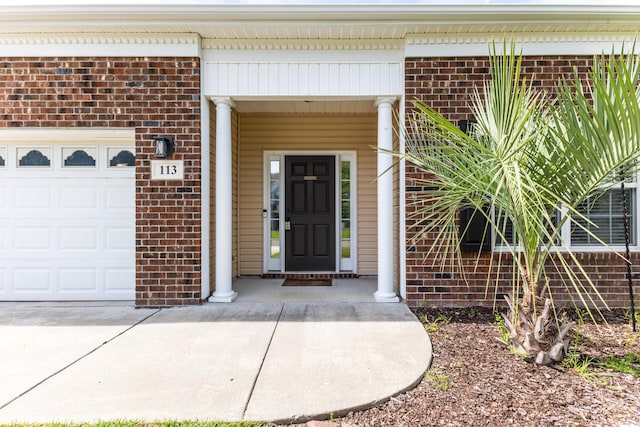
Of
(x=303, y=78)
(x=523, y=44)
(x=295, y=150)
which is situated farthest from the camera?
(x=295, y=150)

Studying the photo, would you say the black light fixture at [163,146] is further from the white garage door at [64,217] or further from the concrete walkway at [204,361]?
the concrete walkway at [204,361]

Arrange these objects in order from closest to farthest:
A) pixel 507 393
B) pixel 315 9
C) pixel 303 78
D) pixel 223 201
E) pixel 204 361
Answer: pixel 507 393
pixel 204 361
pixel 315 9
pixel 303 78
pixel 223 201

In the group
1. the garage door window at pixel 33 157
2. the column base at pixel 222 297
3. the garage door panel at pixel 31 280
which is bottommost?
the column base at pixel 222 297

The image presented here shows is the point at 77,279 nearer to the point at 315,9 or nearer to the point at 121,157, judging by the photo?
the point at 121,157

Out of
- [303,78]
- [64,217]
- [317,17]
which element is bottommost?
[64,217]

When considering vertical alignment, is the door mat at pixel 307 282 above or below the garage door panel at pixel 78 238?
below

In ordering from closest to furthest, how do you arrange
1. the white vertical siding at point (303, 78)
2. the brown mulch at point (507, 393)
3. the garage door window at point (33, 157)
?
the brown mulch at point (507, 393) < the white vertical siding at point (303, 78) < the garage door window at point (33, 157)

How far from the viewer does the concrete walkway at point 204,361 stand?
208cm

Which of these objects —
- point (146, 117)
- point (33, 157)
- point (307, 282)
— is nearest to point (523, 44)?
point (307, 282)

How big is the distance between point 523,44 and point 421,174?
186 centimetres

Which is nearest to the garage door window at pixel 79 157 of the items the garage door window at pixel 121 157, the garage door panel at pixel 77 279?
the garage door window at pixel 121 157

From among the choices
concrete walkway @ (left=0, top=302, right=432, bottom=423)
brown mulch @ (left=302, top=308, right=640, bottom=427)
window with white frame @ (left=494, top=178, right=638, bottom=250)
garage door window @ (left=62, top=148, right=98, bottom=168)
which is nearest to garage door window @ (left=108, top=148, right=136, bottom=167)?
garage door window @ (left=62, top=148, right=98, bottom=168)

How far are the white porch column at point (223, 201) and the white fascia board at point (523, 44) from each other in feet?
7.52

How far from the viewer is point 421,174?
413cm
